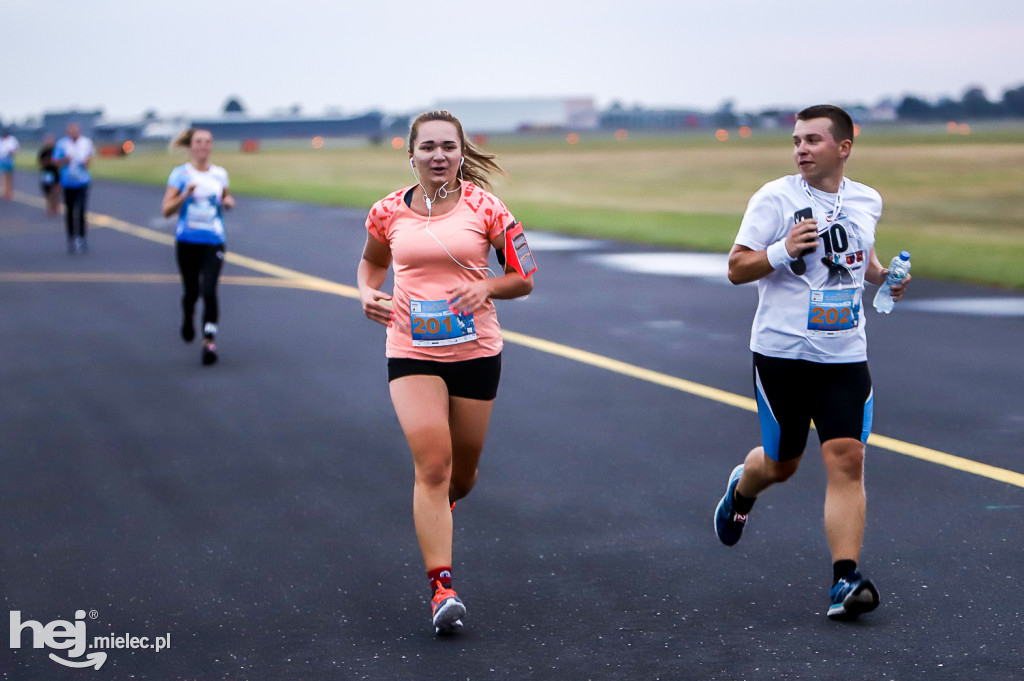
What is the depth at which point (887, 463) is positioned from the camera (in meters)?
7.24

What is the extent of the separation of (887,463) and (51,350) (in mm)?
7579

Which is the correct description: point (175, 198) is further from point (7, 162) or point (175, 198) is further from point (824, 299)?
point (7, 162)

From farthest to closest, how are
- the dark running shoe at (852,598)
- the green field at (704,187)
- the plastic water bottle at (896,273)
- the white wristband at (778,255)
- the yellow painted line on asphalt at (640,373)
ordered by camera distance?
the green field at (704,187), the yellow painted line on asphalt at (640,373), the plastic water bottle at (896,273), the white wristband at (778,255), the dark running shoe at (852,598)

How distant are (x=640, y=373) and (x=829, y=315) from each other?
5065 millimetres

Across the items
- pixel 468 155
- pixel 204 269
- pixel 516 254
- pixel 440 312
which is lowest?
pixel 204 269

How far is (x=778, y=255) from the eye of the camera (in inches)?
195

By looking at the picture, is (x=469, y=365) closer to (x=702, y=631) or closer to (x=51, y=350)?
(x=702, y=631)

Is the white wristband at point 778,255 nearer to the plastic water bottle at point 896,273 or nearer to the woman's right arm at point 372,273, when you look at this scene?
the plastic water bottle at point 896,273

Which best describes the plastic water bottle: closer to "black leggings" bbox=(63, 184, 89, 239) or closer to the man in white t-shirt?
the man in white t-shirt

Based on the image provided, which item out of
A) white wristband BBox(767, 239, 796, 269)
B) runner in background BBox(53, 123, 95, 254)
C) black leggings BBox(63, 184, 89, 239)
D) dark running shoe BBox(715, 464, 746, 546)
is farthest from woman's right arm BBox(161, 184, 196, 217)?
black leggings BBox(63, 184, 89, 239)

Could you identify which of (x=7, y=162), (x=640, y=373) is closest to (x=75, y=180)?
(x=640, y=373)

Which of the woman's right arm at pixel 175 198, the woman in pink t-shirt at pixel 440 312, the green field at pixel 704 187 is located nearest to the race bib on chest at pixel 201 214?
the woman's right arm at pixel 175 198

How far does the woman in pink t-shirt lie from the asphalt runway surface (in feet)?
1.93

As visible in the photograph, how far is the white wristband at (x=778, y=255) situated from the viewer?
4.92 m
